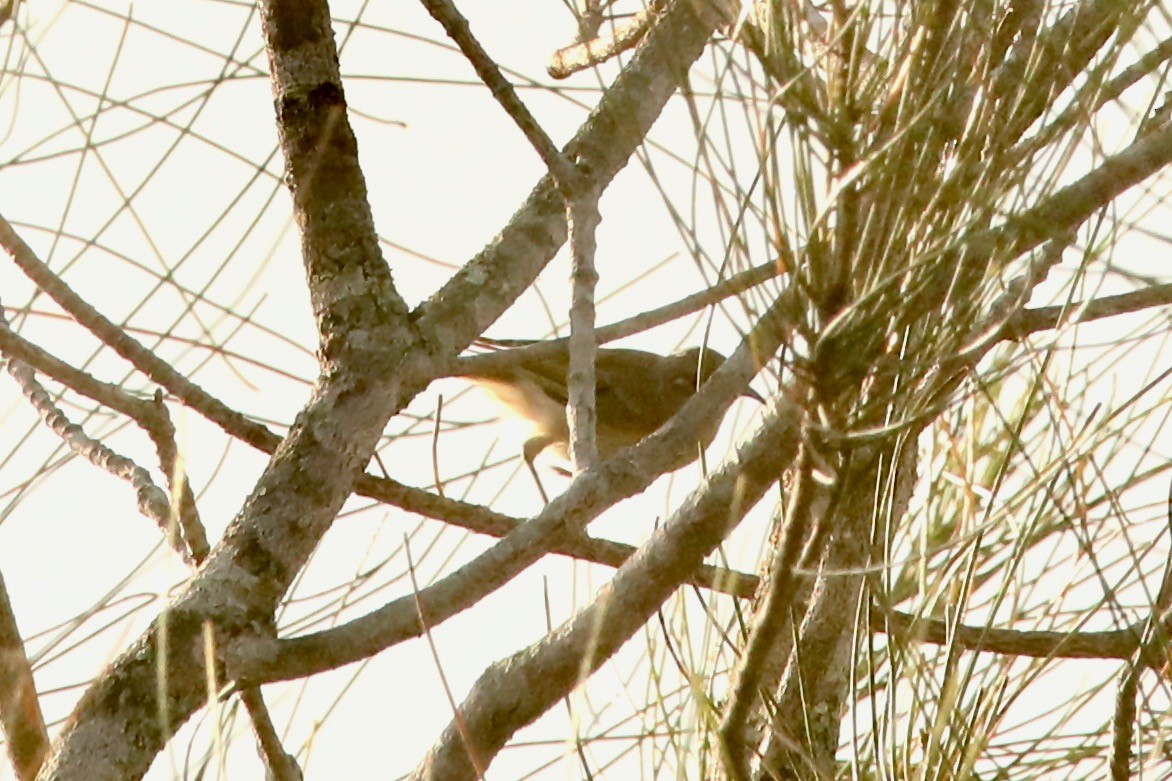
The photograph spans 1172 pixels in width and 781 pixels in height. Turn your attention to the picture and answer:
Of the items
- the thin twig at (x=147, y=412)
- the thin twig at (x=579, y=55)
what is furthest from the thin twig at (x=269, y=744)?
the thin twig at (x=579, y=55)

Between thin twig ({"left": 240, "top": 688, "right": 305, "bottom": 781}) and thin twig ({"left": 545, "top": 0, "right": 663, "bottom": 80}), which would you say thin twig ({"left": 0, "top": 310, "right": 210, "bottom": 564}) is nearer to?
thin twig ({"left": 240, "top": 688, "right": 305, "bottom": 781})

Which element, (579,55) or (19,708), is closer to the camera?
(19,708)

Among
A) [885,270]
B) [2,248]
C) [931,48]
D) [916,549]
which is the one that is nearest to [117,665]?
[2,248]

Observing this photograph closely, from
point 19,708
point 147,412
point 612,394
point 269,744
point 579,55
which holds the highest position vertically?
point 612,394

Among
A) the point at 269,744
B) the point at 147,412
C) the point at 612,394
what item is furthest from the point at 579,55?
the point at 612,394

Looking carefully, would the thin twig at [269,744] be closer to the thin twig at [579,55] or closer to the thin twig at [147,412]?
the thin twig at [147,412]

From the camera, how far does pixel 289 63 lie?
2.16 metres

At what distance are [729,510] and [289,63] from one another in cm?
88

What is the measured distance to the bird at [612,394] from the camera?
472 cm

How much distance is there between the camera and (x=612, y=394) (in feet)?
17.0

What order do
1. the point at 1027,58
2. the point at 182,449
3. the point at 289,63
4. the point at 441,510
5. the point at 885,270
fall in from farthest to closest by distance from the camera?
1. the point at 441,510
2. the point at 289,63
3. the point at 182,449
4. the point at 1027,58
5. the point at 885,270

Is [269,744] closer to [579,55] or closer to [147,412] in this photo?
[147,412]

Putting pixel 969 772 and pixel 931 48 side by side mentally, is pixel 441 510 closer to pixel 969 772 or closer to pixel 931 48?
pixel 969 772

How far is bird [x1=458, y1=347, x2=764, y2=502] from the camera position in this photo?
4719 mm
